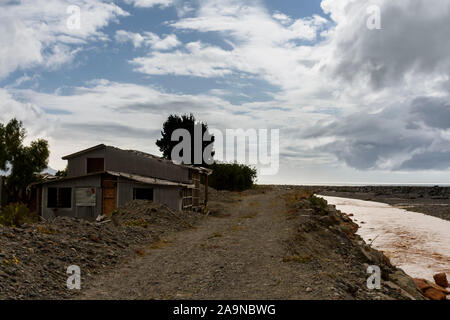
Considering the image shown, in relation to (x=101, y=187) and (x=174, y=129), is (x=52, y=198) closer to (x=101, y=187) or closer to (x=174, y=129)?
(x=101, y=187)

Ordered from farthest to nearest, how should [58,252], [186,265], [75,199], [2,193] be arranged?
1. [2,193]
2. [75,199]
3. [186,265]
4. [58,252]

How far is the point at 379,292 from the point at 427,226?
2786cm

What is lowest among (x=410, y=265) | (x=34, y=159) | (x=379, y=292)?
(x=410, y=265)

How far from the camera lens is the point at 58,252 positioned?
451 inches

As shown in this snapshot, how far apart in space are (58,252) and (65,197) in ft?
56.0

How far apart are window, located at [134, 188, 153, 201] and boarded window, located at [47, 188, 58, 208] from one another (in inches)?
230

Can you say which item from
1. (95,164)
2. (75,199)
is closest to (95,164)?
(95,164)

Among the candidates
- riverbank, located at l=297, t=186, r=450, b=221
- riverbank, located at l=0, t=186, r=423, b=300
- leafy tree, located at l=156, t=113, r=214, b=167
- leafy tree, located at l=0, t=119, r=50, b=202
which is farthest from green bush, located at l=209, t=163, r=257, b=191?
riverbank, located at l=0, t=186, r=423, b=300

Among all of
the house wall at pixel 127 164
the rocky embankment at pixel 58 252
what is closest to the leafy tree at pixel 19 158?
the house wall at pixel 127 164
